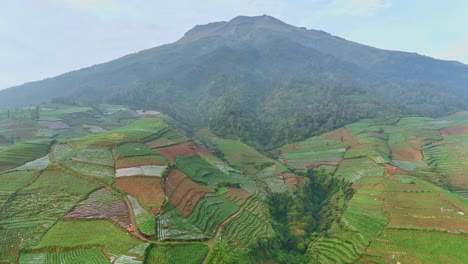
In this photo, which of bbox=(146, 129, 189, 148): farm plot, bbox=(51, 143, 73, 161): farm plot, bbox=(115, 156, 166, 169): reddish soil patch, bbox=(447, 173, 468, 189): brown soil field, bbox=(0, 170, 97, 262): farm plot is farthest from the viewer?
bbox=(146, 129, 189, 148): farm plot

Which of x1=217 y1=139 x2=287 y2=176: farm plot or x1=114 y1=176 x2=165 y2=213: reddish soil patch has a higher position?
x1=114 y1=176 x2=165 y2=213: reddish soil patch

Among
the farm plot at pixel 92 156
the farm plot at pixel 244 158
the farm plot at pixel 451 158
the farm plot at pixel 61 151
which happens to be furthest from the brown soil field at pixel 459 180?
the farm plot at pixel 61 151

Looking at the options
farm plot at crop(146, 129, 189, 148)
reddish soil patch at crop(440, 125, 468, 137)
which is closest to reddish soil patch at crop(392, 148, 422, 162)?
reddish soil patch at crop(440, 125, 468, 137)

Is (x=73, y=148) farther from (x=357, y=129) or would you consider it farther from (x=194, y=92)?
(x=194, y=92)

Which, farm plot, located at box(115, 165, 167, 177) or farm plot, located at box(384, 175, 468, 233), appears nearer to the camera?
farm plot, located at box(384, 175, 468, 233)

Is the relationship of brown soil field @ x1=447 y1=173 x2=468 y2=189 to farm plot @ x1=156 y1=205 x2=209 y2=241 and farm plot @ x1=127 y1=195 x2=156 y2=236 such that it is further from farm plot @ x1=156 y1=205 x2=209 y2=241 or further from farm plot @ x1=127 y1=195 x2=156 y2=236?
farm plot @ x1=127 y1=195 x2=156 y2=236

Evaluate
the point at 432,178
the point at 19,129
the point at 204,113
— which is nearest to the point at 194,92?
the point at 204,113

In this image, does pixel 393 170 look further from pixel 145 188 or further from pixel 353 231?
pixel 145 188
